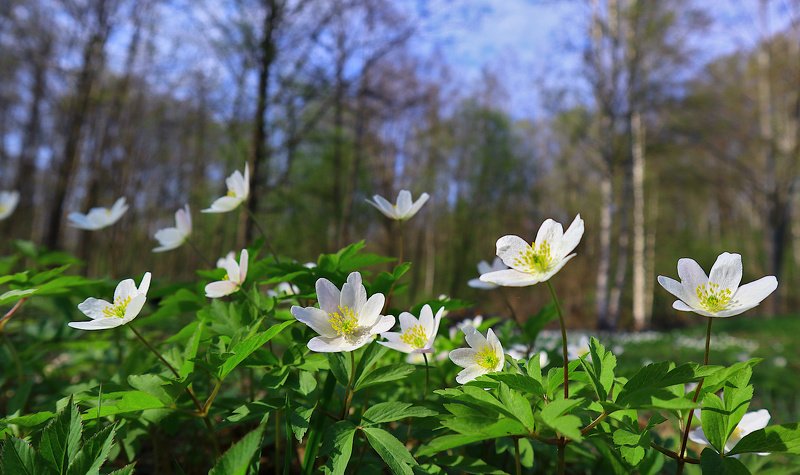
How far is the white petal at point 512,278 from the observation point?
2.50 feet

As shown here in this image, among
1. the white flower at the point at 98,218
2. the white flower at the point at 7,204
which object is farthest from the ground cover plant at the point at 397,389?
the white flower at the point at 7,204

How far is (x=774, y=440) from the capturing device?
0.70m

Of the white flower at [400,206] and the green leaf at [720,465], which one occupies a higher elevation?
the white flower at [400,206]

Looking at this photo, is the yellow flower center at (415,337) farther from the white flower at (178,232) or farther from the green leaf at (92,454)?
the white flower at (178,232)

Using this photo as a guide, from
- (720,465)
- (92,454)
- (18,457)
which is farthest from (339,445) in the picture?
(720,465)

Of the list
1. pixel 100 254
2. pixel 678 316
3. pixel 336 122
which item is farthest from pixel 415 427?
pixel 678 316

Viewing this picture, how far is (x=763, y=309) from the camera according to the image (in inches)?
719

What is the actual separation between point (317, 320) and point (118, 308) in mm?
396

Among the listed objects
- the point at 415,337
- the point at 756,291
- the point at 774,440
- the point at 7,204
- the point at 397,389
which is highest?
the point at 7,204

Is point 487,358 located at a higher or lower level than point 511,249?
lower

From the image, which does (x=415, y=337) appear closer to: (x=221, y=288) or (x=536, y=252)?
(x=536, y=252)

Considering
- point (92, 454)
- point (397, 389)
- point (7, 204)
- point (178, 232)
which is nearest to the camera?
point (92, 454)

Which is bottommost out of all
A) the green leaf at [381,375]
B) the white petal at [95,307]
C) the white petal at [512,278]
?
the green leaf at [381,375]

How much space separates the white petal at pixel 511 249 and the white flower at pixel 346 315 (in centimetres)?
23
